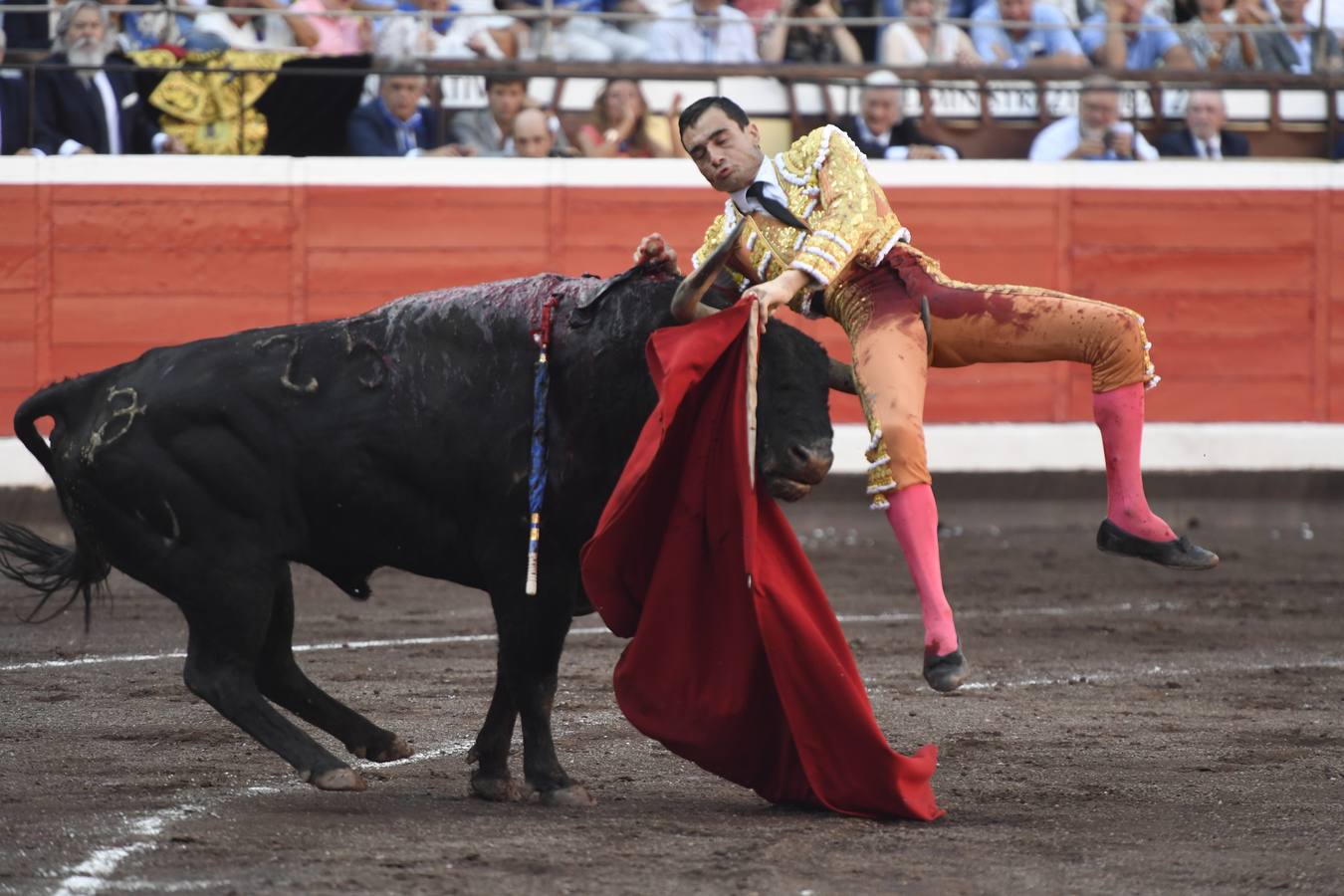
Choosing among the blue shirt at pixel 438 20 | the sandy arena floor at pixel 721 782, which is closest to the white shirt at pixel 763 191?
the sandy arena floor at pixel 721 782

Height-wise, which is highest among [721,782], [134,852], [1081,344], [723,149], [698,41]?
[723,149]

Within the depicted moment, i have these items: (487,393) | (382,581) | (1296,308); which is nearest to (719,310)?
(487,393)

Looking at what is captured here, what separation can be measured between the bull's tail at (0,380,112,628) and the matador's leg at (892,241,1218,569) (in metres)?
1.74

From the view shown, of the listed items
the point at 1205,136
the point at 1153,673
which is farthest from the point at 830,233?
the point at 1205,136

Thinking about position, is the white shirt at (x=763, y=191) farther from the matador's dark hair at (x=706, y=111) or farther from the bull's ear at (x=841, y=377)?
the bull's ear at (x=841, y=377)

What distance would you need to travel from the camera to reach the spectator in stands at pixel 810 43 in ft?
31.8

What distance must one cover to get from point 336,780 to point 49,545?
1.00 m

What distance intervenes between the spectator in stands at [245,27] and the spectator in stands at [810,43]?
2.25m

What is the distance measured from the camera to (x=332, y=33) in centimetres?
934

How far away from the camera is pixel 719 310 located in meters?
3.87

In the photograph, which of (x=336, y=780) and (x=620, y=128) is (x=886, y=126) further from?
(x=336, y=780)

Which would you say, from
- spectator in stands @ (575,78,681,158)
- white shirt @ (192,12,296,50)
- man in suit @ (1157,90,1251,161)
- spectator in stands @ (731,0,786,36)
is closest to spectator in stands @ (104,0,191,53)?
white shirt @ (192,12,296,50)

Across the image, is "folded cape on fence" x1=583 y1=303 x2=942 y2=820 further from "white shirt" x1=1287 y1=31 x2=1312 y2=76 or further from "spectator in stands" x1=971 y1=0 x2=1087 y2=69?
"white shirt" x1=1287 y1=31 x2=1312 y2=76

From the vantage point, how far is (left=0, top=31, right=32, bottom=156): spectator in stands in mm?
9008
